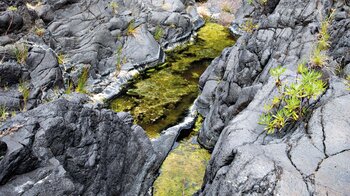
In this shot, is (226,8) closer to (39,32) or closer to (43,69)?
(39,32)

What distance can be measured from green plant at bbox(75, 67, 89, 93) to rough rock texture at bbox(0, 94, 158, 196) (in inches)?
204

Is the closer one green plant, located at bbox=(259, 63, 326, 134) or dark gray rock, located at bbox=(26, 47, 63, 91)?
green plant, located at bbox=(259, 63, 326, 134)

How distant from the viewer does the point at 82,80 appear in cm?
1590

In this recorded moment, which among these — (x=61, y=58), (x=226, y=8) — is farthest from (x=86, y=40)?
(x=226, y=8)

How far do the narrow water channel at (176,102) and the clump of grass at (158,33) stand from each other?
1277 mm

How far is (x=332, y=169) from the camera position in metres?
5.95

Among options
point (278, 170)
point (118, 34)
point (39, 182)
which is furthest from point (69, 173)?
point (118, 34)

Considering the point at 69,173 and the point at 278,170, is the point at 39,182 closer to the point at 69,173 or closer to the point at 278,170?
the point at 69,173

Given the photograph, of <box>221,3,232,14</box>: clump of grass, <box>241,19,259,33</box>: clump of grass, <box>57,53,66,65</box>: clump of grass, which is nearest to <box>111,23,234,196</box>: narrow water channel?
<box>241,19,259,33</box>: clump of grass

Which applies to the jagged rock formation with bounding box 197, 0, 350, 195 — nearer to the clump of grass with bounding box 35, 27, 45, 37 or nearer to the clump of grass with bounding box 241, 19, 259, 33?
the clump of grass with bounding box 241, 19, 259, 33

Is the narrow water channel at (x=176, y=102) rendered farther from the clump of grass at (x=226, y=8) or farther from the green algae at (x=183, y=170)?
the clump of grass at (x=226, y=8)

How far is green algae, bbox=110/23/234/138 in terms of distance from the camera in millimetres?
14227

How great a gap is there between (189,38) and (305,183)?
18337mm

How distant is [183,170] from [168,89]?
6.08 metres
